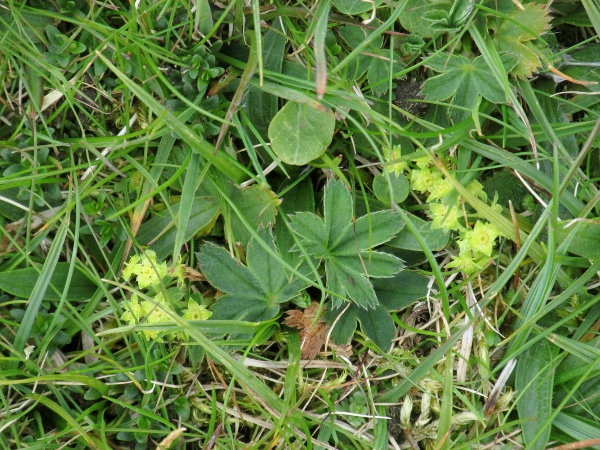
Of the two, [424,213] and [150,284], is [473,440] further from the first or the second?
[150,284]

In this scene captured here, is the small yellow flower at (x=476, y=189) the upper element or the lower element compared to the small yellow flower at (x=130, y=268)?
upper

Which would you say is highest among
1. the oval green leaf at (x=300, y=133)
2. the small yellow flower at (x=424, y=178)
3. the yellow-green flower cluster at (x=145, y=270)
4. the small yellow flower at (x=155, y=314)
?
the oval green leaf at (x=300, y=133)

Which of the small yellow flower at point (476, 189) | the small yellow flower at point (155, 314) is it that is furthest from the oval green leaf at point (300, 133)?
the small yellow flower at point (155, 314)

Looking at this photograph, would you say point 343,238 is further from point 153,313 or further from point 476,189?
point 153,313

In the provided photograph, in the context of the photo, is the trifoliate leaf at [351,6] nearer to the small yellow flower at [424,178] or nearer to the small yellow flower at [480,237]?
the small yellow flower at [424,178]

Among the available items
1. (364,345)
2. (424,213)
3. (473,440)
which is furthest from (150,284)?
(473,440)

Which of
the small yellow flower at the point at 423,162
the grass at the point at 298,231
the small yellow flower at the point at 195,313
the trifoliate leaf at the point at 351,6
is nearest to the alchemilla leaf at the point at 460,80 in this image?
the grass at the point at 298,231

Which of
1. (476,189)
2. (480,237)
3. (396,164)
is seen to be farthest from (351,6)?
(480,237)
